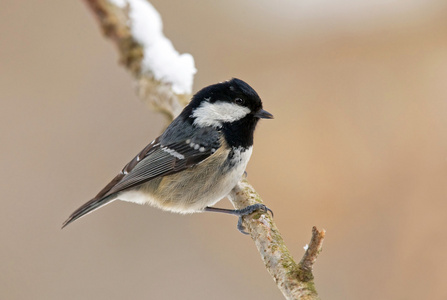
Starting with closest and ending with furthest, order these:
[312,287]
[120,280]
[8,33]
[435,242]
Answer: [312,287] < [435,242] < [120,280] < [8,33]

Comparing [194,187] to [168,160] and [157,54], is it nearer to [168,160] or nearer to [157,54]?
[168,160]

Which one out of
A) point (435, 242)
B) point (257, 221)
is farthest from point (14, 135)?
point (435, 242)

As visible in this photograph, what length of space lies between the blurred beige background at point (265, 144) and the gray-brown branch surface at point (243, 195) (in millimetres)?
465

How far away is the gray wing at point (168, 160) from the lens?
A: 6.43 feet

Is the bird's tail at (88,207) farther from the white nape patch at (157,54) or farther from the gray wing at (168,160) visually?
the white nape patch at (157,54)

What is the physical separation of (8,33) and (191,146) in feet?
6.22

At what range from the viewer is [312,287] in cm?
135

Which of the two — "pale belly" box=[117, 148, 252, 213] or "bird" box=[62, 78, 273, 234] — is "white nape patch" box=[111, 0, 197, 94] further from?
"pale belly" box=[117, 148, 252, 213]

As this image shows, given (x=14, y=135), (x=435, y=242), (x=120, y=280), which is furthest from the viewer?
(x=14, y=135)

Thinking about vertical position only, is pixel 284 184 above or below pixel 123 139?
above

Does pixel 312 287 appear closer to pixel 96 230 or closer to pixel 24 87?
pixel 96 230

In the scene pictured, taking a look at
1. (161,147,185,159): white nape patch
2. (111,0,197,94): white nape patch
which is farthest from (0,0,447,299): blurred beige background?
(161,147,185,159): white nape patch

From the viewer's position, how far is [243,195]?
76.4 inches

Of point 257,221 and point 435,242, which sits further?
point 435,242
